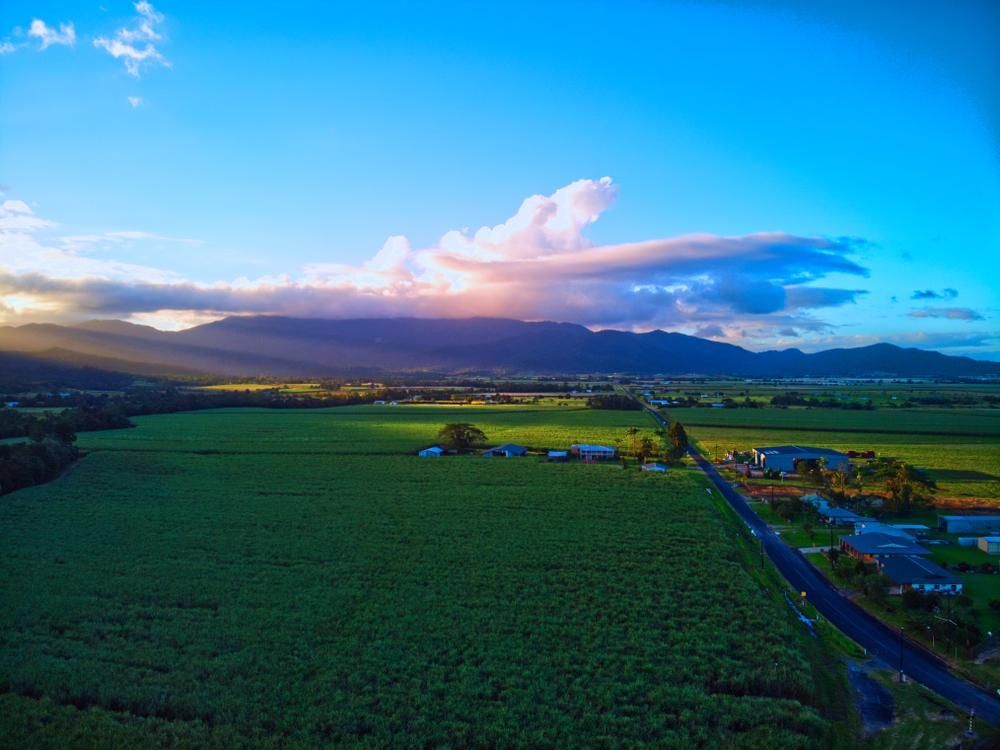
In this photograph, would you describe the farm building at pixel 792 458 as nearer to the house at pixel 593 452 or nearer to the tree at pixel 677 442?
the tree at pixel 677 442

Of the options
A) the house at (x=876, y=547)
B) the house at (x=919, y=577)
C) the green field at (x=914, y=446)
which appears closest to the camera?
the house at (x=919, y=577)

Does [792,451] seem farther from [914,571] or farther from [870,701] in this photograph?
[870,701]

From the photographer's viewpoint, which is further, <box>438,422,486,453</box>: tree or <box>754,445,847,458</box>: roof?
<box>438,422,486,453</box>: tree

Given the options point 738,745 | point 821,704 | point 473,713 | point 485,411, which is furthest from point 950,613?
point 485,411

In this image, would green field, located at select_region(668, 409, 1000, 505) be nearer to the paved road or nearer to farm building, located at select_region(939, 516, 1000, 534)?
farm building, located at select_region(939, 516, 1000, 534)

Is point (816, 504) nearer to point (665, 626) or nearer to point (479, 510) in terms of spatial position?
point (479, 510)

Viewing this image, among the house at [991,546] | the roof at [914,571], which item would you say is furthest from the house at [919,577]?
the house at [991,546]

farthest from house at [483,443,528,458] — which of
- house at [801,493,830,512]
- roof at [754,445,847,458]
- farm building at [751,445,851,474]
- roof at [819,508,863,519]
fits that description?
roof at [819,508,863,519]
